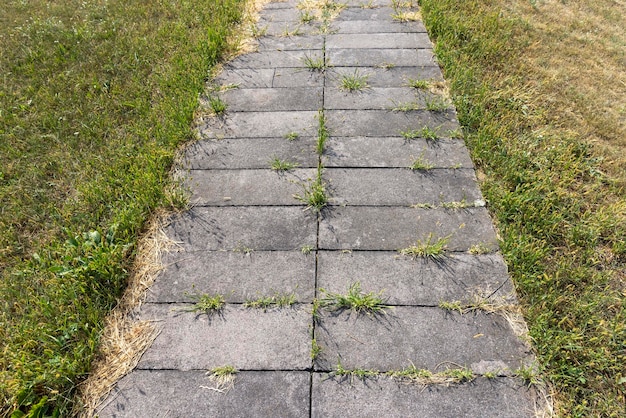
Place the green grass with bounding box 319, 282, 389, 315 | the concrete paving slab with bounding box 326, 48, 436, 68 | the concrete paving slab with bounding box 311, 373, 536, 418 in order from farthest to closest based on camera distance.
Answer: the concrete paving slab with bounding box 326, 48, 436, 68 → the green grass with bounding box 319, 282, 389, 315 → the concrete paving slab with bounding box 311, 373, 536, 418

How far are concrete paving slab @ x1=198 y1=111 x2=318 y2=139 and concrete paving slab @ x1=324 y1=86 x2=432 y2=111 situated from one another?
31 centimetres

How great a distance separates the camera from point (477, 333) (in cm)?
239

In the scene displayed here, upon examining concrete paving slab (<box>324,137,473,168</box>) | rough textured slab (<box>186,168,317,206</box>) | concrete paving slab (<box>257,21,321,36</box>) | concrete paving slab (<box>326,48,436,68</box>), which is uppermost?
concrete paving slab (<box>326,48,436,68</box>)

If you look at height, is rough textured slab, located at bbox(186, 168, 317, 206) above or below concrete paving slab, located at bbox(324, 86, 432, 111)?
below

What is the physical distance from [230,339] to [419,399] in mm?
1003

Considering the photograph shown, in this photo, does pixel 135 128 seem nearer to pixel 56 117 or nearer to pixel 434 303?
pixel 56 117

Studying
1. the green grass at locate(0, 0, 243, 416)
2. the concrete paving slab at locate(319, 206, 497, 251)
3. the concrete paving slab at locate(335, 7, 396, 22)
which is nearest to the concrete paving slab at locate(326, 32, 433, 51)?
the concrete paving slab at locate(335, 7, 396, 22)

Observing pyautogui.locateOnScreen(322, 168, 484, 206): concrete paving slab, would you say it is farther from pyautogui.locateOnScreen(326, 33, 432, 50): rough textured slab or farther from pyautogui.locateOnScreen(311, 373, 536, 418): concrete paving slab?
pyautogui.locateOnScreen(326, 33, 432, 50): rough textured slab

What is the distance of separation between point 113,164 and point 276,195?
1.33 m

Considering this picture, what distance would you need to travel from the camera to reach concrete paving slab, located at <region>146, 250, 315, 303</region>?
8.52ft

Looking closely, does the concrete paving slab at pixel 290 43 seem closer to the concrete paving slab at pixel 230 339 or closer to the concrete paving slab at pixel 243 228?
the concrete paving slab at pixel 243 228

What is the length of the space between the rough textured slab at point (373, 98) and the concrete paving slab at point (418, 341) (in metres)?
2.22

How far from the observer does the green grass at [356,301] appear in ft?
8.19

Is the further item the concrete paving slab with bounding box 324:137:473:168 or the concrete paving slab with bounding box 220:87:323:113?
the concrete paving slab with bounding box 220:87:323:113
